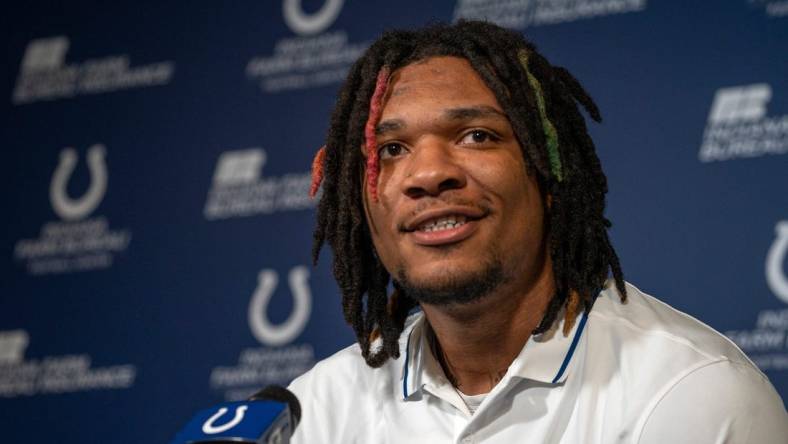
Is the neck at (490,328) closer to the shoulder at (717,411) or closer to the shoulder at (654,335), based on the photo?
the shoulder at (654,335)

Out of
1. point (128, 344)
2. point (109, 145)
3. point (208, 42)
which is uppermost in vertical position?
point (208, 42)

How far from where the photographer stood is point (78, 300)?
11.3 feet

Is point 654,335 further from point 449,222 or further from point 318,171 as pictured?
point 318,171

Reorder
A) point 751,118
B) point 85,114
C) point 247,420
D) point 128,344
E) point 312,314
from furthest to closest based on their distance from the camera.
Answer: point 85,114 → point 128,344 → point 312,314 → point 751,118 → point 247,420

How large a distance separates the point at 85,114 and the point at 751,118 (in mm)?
2107

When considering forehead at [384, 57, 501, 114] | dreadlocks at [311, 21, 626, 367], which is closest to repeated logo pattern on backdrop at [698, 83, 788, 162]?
dreadlocks at [311, 21, 626, 367]

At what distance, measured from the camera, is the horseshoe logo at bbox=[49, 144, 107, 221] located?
136 inches

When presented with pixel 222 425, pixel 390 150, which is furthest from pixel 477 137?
pixel 222 425

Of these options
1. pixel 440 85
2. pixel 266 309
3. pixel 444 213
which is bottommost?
pixel 266 309

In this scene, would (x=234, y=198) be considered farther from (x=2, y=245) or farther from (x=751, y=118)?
(x=751, y=118)

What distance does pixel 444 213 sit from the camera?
5.50ft

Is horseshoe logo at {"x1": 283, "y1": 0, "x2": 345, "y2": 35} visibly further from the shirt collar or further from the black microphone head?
the black microphone head

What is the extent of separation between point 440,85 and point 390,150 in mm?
138

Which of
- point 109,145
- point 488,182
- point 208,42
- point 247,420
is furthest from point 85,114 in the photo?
point 247,420
